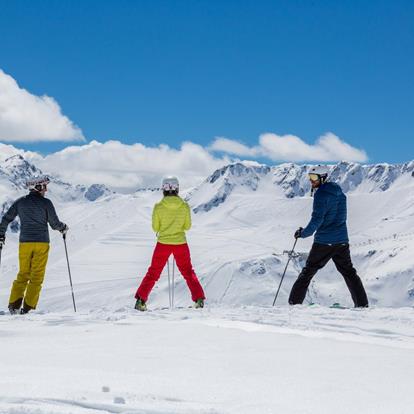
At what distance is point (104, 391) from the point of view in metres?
3.61

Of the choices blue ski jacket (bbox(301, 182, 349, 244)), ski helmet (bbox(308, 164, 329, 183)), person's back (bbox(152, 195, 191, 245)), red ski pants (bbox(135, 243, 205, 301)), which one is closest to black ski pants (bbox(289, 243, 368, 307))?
blue ski jacket (bbox(301, 182, 349, 244))

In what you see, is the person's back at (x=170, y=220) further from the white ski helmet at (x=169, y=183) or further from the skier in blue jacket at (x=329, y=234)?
the skier in blue jacket at (x=329, y=234)

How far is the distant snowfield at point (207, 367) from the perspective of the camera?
136 inches

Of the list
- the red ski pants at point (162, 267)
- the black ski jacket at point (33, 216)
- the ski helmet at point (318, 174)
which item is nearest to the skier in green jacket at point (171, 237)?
the red ski pants at point (162, 267)

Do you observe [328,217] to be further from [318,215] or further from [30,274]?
[30,274]

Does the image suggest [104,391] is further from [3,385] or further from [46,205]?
[46,205]

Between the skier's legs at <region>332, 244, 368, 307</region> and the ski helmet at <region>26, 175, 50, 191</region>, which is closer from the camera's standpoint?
the skier's legs at <region>332, 244, 368, 307</region>

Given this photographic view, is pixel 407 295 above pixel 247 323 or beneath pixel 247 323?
beneath

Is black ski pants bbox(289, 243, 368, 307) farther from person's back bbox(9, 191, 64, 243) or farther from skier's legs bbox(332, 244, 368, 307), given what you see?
person's back bbox(9, 191, 64, 243)

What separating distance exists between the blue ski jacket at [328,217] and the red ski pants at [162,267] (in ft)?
6.85

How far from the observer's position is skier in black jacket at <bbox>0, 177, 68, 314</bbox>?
33.0 ft

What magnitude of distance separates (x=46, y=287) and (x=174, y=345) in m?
173

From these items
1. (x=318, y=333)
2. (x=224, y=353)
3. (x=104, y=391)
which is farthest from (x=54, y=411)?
(x=318, y=333)

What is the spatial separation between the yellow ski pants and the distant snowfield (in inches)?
93.4
